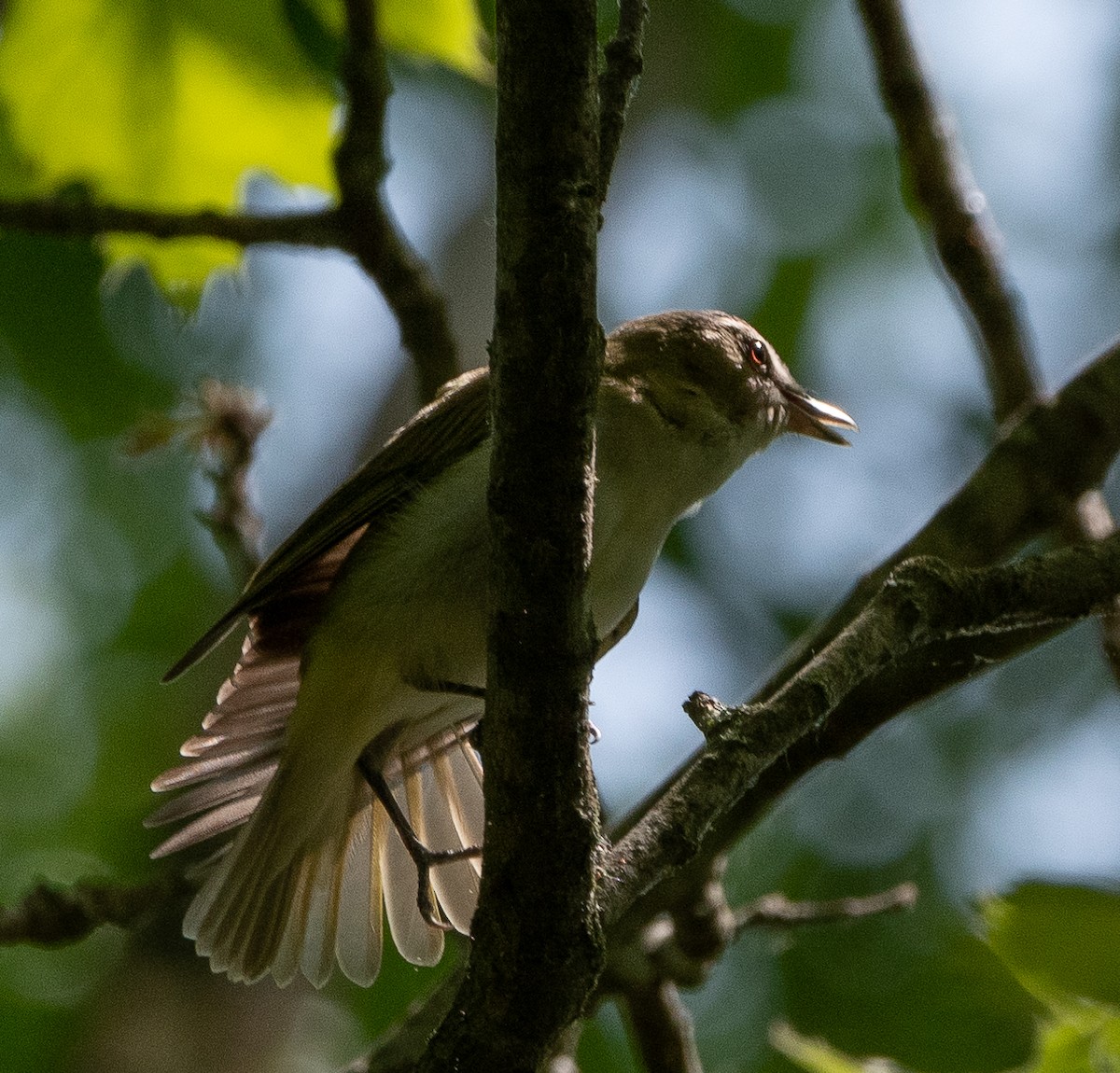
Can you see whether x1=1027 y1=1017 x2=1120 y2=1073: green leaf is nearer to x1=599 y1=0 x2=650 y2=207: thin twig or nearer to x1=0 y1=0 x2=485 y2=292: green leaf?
x1=599 y1=0 x2=650 y2=207: thin twig

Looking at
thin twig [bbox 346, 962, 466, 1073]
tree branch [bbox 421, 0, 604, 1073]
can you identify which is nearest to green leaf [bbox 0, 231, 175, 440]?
thin twig [bbox 346, 962, 466, 1073]

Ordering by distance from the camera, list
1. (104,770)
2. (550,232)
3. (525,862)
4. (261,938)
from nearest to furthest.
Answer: (550,232)
(525,862)
(261,938)
(104,770)

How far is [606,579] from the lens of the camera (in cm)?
338

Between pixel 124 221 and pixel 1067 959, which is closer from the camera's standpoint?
pixel 1067 959

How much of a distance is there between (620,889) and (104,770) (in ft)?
19.9

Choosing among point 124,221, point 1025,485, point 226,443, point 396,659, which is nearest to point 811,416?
point 1025,485

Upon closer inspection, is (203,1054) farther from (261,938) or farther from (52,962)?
(52,962)

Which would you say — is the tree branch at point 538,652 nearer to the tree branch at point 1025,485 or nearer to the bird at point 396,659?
the bird at point 396,659

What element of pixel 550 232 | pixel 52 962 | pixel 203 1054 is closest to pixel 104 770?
pixel 52 962

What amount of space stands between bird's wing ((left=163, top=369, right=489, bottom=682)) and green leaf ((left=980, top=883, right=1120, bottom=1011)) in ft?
5.68

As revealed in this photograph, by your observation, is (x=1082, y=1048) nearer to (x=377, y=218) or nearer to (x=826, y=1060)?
(x=826, y=1060)

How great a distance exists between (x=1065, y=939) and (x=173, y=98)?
2945 mm

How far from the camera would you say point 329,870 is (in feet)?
13.2

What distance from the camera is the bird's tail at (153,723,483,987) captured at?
3.81m
